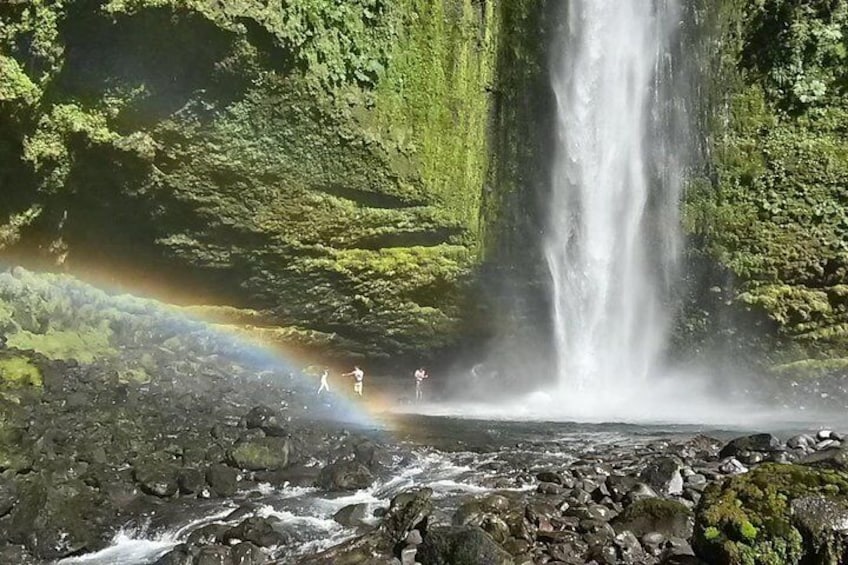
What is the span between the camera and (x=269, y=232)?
1781cm

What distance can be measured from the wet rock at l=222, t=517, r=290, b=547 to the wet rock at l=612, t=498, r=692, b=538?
3626 mm

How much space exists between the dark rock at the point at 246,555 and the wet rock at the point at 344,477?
2.41 m

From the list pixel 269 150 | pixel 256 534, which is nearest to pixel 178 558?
pixel 256 534

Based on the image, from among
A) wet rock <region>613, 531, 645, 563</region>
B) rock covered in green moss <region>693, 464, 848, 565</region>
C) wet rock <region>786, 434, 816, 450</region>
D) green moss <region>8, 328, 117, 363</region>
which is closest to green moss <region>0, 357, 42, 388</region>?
green moss <region>8, 328, 117, 363</region>

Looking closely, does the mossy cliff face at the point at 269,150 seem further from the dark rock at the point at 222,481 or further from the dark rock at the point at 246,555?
the dark rock at the point at 246,555

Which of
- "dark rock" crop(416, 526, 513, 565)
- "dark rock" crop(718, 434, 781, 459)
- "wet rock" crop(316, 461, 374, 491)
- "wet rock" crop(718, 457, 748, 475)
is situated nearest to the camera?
"dark rock" crop(416, 526, 513, 565)

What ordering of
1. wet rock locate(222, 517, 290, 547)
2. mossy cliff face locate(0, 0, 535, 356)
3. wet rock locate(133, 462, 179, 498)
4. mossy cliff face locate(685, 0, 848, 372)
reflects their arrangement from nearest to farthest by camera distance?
wet rock locate(222, 517, 290, 547)
wet rock locate(133, 462, 179, 498)
mossy cliff face locate(0, 0, 535, 356)
mossy cliff face locate(685, 0, 848, 372)

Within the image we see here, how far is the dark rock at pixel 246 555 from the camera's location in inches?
295

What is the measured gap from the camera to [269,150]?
16688 mm

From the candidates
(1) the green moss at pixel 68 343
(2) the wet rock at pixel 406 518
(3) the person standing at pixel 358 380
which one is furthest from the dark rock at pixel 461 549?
(3) the person standing at pixel 358 380

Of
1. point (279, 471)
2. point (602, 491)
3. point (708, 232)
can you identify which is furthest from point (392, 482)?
point (708, 232)

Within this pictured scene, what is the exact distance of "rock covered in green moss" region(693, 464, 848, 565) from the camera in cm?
571

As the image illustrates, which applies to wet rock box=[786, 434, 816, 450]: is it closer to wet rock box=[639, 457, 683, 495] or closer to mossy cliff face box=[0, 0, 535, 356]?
wet rock box=[639, 457, 683, 495]

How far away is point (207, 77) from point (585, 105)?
33.8 ft
